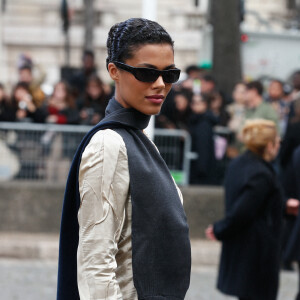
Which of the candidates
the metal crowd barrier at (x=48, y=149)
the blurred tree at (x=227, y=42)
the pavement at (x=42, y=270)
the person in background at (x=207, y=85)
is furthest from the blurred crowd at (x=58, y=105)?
the blurred tree at (x=227, y=42)

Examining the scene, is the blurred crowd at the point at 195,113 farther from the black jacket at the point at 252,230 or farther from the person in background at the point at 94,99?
the black jacket at the point at 252,230

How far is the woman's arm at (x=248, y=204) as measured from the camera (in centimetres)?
566

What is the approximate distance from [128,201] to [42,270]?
20.4ft

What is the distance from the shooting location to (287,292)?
27.0ft

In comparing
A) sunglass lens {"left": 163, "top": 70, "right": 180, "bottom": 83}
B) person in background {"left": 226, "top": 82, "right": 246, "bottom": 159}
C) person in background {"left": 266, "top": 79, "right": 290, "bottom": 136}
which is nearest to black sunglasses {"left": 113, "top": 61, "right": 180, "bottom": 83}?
sunglass lens {"left": 163, "top": 70, "right": 180, "bottom": 83}

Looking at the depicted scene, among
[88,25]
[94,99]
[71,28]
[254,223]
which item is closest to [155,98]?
[254,223]

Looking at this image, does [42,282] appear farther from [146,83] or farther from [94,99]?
[146,83]

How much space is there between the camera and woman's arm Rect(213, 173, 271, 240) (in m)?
5.66

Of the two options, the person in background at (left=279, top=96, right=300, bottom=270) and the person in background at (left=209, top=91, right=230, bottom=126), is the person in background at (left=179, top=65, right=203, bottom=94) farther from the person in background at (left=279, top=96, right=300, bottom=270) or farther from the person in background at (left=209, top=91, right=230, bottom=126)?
the person in background at (left=279, top=96, right=300, bottom=270)

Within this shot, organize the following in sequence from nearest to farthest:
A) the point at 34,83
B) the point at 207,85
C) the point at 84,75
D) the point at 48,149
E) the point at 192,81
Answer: the point at 48,149 → the point at 207,85 → the point at 192,81 → the point at 34,83 → the point at 84,75

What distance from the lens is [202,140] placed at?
32.6ft

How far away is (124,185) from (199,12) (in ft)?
80.7

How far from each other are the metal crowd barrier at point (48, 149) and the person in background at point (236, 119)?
53cm

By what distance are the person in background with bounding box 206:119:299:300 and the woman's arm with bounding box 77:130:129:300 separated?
2957mm
